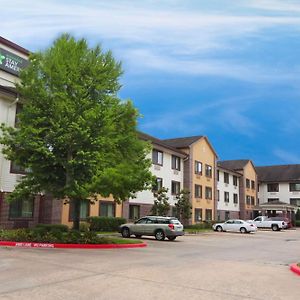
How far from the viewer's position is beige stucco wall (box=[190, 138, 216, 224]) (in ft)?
162

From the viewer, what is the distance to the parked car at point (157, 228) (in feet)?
86.0

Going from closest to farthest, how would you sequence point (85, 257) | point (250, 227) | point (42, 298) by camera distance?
point (42, 298) < point (85, 257) < point (250, 227)

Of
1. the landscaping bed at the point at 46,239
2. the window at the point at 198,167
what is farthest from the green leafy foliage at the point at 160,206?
the landscaping bed at the point at 46,239

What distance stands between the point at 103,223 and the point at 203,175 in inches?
898

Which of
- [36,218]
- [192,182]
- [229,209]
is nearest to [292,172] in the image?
[229,209]

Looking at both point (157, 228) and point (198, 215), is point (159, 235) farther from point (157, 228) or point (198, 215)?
point (198, 215)

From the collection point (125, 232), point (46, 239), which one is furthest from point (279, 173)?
point (46, 239)

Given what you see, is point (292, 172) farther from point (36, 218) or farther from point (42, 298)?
point (42, 298)

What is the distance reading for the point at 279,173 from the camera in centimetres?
7775

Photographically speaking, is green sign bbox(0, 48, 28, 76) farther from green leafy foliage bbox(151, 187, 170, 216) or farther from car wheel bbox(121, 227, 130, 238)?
green leafy foliage bbox(151, 187, 170, 216)

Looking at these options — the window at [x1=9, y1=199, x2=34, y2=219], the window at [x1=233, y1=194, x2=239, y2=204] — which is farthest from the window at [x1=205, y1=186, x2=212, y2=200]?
the window at [x1=9, y1=199, x2=34, y2=219]

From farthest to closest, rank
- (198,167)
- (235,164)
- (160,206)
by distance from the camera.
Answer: (235,164)
(198,167)
(160,206)

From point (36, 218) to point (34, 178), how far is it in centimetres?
831

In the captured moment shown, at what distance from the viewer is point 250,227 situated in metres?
43.2
